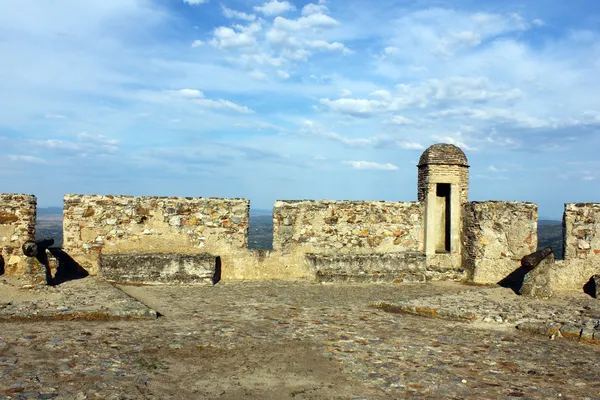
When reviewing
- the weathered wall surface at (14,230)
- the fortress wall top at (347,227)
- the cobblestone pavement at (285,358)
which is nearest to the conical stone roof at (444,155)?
the fortress wall top at (347,227)

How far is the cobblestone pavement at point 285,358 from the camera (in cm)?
438

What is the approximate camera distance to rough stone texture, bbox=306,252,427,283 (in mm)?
10773

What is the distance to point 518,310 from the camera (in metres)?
8.04

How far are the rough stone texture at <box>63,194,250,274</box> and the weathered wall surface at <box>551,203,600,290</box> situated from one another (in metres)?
6.99

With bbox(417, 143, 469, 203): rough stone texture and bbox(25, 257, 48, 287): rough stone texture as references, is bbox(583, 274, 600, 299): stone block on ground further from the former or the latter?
bbox(25, 257, 48, 287): rough stone texture

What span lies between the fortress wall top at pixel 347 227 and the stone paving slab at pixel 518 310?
229cm

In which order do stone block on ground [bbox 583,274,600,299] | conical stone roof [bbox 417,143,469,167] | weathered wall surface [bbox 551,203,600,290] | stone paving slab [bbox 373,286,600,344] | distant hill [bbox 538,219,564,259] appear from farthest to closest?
1. distant hill [bbox 538,219,564,259]
2. conical stone roof [bbox 417,143,469,167]
3. weathered wall surface [bbox 551,203,600,290]
4. stone block on ground [bbox 583,274,600,299]
5. stone paving slab [bbox 373,286,600,344]

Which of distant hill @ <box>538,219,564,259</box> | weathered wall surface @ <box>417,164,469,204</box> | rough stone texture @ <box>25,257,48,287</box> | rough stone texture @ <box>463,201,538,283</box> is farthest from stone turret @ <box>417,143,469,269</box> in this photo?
rough stone texture @ <box>25,257,48,287</box>

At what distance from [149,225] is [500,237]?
26.0ft

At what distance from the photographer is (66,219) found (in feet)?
32.9

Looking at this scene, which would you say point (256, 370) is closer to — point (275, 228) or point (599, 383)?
point (599, 383)

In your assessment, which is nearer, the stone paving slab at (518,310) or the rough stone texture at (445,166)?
the stone paving slab at (518,310)

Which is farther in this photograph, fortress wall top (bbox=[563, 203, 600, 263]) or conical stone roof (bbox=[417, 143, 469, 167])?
conical stone roof (bbox=[417, 143, 469, 167])

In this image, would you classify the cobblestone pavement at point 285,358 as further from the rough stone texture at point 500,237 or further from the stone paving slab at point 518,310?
the rough stone texture at point 500,237
